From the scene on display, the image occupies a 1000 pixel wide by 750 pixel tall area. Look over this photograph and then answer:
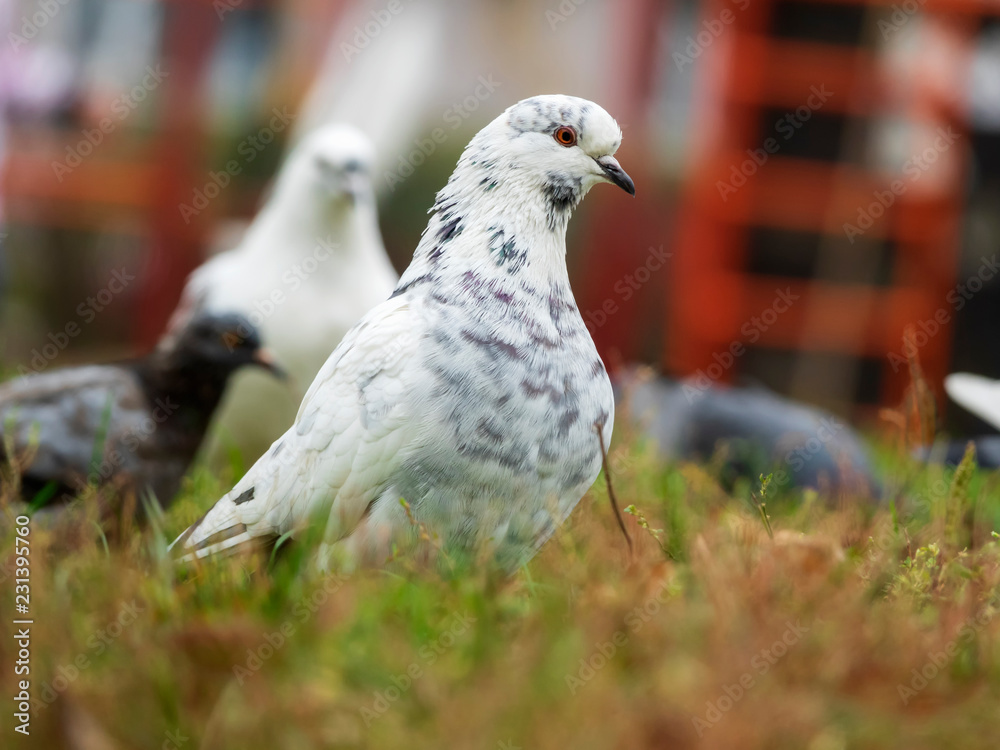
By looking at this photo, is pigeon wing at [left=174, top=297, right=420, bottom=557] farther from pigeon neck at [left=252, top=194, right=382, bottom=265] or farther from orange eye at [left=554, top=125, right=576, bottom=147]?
pigeon neck at [left=252, top=194, right=382, bottom=265]

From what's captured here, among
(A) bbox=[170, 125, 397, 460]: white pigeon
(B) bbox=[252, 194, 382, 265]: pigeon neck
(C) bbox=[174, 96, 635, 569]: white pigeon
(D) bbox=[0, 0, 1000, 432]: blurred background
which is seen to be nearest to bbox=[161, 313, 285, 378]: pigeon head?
(A) bbox=[170, 125, 397, 460]: white pigeon

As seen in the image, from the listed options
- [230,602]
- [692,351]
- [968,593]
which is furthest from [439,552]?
[692,351]

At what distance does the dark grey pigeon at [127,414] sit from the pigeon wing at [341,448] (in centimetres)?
84

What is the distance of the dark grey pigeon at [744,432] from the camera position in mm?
4438

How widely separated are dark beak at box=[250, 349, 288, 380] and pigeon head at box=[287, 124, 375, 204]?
949mm

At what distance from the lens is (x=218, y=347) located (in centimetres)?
420

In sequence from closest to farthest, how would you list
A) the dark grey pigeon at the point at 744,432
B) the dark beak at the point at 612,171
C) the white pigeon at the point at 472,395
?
the white pigeon at the point at 472,395, the dark beak at the point at 612,171, the dark grey pigeon at the point at 744,432

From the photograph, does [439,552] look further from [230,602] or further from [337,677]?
[337,677]

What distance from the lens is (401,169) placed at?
8219mm

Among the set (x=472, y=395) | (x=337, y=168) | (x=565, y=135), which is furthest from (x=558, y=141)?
(x=337, y=168)

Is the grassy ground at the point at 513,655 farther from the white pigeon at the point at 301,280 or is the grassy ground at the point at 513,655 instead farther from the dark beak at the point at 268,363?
A: the white pigeon at the point at 301,280

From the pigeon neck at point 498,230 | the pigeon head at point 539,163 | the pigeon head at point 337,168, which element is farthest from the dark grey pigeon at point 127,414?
the pigeon head at point 539,163

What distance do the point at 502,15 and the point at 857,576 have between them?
7142mm

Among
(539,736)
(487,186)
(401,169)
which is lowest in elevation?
(401,169)
